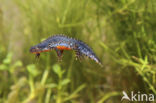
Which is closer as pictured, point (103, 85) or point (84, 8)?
point (84, 8)

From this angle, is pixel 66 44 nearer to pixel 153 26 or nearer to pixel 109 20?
pixel 153 26

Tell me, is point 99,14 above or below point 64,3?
below

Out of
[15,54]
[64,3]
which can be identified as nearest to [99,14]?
[64,3]

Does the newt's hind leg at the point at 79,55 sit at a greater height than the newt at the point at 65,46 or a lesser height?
lesser

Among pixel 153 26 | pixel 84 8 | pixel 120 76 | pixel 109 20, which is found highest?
pixel 84 8

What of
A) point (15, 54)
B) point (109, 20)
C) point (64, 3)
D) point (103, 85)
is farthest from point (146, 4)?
point (15, 54)

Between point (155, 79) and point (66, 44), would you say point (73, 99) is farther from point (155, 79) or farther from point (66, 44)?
point (66, 44)

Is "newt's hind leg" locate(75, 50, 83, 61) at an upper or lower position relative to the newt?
lower

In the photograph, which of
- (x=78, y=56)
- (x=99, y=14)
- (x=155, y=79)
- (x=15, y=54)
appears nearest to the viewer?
(x=78, y=56)

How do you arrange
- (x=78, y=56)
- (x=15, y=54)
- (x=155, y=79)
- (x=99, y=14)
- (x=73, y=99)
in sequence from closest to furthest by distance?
(x=78, y=56)
(x=155, y=79)
(x=99, y=14)
(x=73, y=99)
(x=15, y=54)
